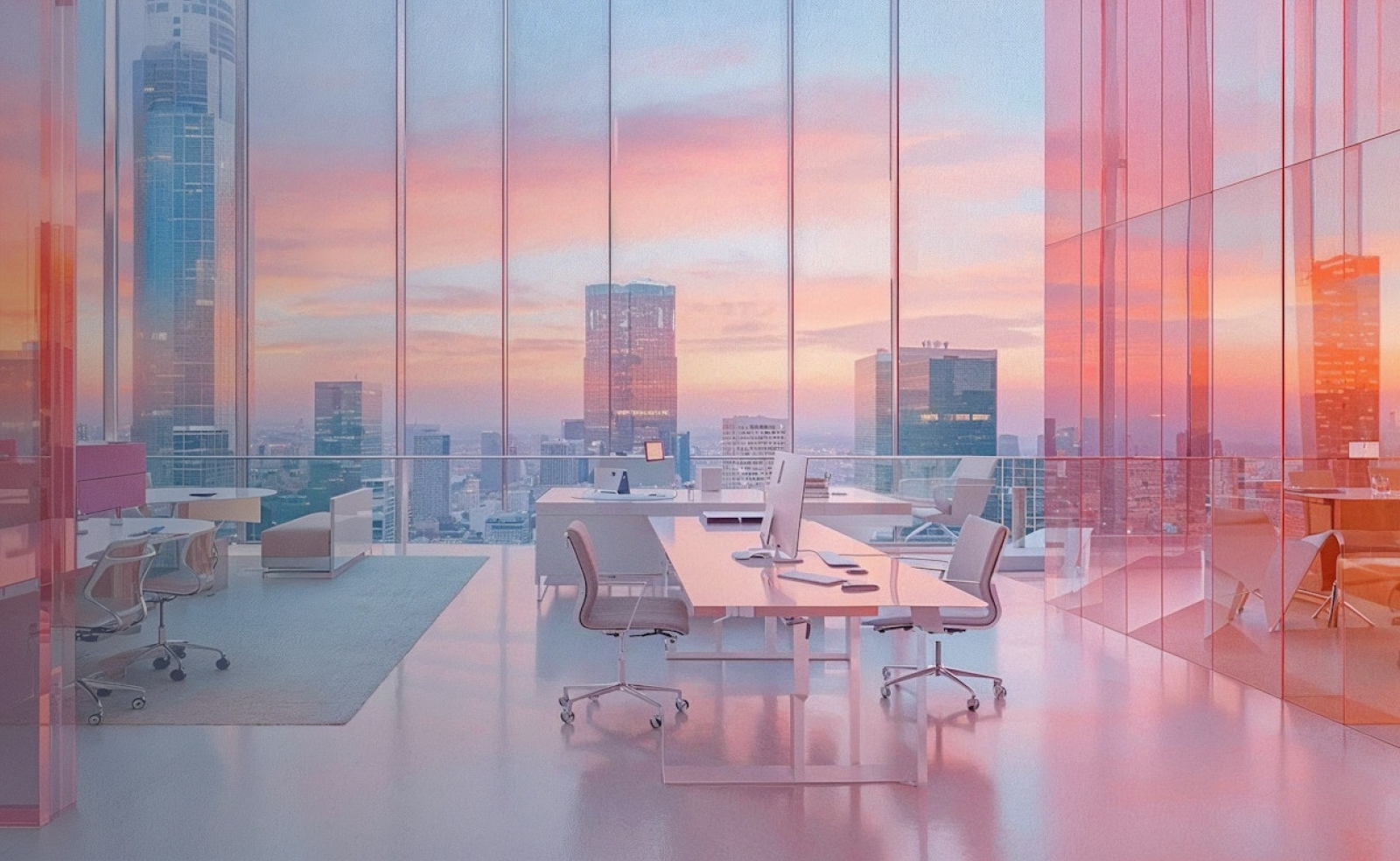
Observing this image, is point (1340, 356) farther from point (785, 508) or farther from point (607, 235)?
point (607, 235)

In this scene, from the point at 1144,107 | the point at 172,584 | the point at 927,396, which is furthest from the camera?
the point at 927,396

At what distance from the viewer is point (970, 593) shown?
4781 mm

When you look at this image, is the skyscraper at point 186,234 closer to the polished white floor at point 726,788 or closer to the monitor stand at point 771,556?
the polished white floor at point 726,788

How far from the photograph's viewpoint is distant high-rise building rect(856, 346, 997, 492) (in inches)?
362

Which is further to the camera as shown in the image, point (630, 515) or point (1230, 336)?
point (630, 515)

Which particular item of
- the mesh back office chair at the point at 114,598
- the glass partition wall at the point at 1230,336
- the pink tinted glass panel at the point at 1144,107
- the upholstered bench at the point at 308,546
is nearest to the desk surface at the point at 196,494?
the upholstered bench at the point at 308,546

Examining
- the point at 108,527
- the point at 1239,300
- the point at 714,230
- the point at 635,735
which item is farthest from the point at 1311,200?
the point at 108,527

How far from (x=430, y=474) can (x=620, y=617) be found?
5.35 metres

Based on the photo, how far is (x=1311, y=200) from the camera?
4754 mm

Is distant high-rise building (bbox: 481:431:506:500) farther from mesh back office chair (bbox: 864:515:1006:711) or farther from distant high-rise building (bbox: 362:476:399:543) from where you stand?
mesh back office chair (bbox: 864:515:1006:711)

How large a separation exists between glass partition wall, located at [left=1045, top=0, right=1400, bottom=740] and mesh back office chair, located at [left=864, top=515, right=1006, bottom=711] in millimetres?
1462

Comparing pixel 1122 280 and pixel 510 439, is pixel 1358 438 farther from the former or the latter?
pixel 510 439

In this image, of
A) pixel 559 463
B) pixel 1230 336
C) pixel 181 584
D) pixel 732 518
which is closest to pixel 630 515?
pixel 732 518

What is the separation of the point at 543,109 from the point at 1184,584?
6648 millimetres
